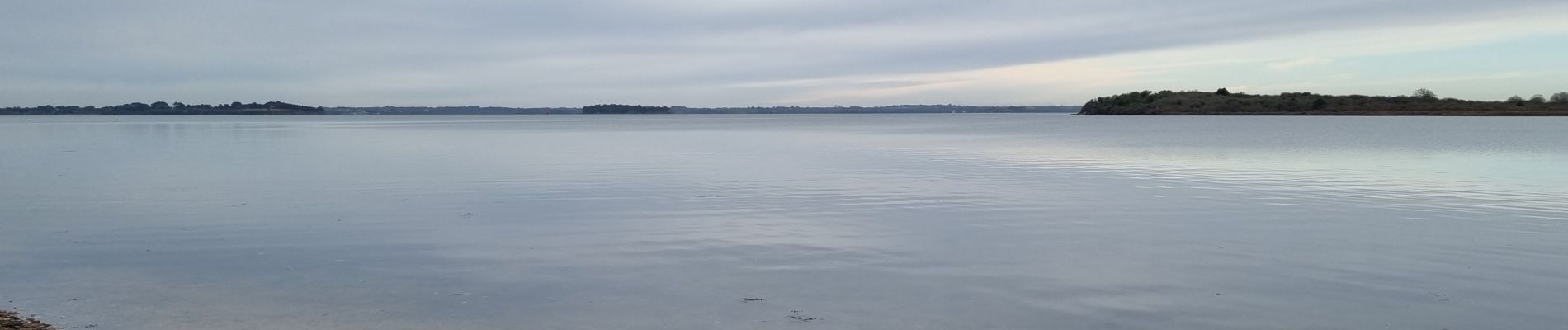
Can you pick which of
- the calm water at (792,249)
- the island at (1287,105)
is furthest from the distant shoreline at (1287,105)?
the calm water at (792,249)

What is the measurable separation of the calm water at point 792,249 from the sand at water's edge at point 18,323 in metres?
0.26

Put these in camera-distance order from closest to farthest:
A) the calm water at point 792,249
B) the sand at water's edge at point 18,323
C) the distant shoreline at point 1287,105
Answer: the sand at water's edge at point 18,323
the calm water at point 792,249
the distant shoreline at point 1287,105

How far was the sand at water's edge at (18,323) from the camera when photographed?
7.23 metres

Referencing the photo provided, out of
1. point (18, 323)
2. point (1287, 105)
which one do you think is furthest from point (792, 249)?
point (1287, 105)

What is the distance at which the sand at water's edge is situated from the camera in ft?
23.7

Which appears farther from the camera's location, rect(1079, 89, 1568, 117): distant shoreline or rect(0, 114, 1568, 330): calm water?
rect(1079, 89, 1568, 117): distant shoreline

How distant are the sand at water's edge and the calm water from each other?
10.2 inches

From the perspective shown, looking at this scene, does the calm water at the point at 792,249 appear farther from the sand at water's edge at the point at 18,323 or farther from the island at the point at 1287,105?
the island at the point at 1287,105

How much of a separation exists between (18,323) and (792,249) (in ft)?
22.4

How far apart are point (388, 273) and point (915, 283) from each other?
490cm

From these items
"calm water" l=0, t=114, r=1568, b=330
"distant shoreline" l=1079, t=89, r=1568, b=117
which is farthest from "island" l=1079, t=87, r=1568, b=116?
"calm water" l=0, t=114, r=1568, b=330

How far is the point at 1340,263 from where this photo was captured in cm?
1047

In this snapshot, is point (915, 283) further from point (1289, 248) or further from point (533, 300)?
point (1289, 248)

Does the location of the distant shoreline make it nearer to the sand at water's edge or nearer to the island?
the island
